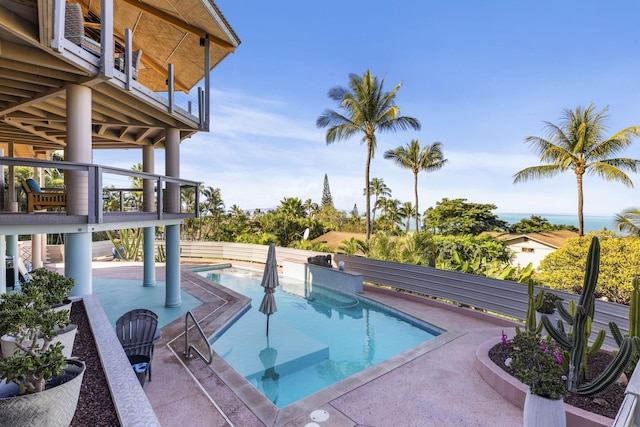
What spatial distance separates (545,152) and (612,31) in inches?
304

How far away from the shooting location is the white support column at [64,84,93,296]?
5.63 m

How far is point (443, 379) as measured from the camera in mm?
5297

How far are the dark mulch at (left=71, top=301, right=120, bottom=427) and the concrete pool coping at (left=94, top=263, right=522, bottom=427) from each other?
4.50 feet

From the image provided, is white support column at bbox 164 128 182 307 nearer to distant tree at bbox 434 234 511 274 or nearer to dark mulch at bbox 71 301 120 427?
dark mulch at bbox 71 301 120 427

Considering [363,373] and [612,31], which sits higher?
[612,31]

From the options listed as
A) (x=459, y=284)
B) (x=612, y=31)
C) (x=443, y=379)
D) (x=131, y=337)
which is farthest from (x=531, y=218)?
(x=131, y=337)

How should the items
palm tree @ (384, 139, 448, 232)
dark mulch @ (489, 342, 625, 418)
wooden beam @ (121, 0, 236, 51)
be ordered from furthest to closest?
palm tree @ (384, 139, 448, 232) → wooden beam @ (121, 0, 236, 51) → dark mulch @ (489, 342, 625, 418)

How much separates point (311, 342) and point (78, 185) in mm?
5671

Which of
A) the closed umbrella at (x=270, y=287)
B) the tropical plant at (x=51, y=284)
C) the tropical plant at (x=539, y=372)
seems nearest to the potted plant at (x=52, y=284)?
the tropical plant at (x=51, y=284)

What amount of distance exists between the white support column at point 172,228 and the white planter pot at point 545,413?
8349 millimetres

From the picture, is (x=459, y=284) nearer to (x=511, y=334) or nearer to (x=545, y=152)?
(x=511, y=334)

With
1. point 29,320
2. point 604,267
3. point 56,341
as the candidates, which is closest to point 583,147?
point 604,267

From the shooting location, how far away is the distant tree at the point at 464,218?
143 feet

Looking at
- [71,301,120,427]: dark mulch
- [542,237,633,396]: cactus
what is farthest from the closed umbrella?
[542,237,633,396]: cactus
